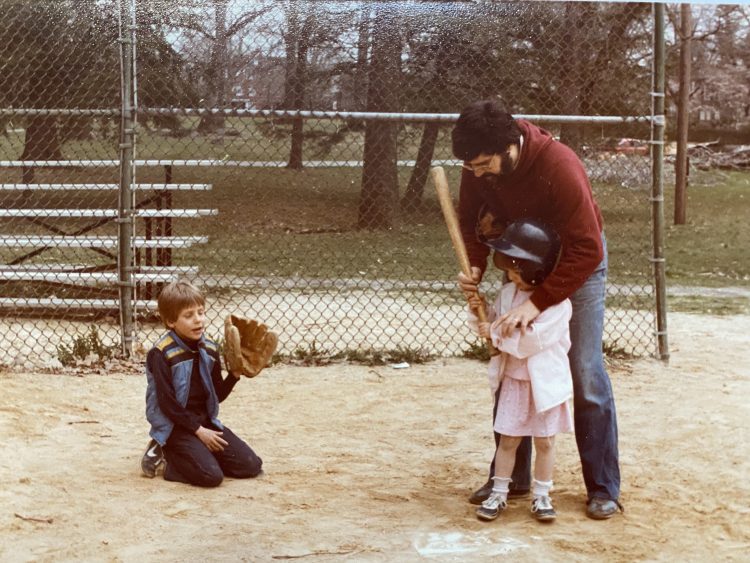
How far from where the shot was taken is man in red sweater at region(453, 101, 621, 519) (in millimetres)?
4164

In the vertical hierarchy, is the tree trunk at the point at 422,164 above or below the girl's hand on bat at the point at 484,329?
above

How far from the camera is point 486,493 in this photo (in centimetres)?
461

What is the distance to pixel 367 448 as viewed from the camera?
5.56 m

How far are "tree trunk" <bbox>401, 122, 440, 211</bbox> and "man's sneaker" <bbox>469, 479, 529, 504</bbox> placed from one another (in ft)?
19.6

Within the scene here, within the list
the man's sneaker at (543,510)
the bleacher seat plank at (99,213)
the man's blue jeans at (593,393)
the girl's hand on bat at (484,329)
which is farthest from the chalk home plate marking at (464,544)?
the bleacher seat plank at (99,213)

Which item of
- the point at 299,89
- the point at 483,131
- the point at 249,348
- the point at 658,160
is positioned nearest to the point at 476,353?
the point at 658,160

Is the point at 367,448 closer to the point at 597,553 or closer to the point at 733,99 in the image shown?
the point at 597,553

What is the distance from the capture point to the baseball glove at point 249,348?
4.87 m

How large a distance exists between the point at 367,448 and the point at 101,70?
6.03 meters

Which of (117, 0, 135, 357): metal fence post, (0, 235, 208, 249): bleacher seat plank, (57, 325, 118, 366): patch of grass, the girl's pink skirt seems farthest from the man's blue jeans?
(0, 235, 208, 249): bleacher seat plank

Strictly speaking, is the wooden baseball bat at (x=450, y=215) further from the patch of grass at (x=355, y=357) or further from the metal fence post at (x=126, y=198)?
the metal fence post at (x=126, y=198)

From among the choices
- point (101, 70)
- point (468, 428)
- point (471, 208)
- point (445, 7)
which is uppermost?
point (445, 7)

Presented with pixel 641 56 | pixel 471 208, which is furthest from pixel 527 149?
pixel 641 56

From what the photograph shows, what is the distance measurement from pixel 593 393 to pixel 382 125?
8175mm
